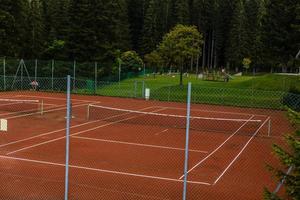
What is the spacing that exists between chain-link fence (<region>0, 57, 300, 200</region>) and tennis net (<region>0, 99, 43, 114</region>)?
0.21 feet

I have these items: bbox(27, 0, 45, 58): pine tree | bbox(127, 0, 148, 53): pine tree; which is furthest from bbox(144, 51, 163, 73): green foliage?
bbox(27, 0, 45, 58): pine tree

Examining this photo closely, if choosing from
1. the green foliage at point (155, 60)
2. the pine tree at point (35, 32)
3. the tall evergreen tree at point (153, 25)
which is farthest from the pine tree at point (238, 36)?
the pine tree at point (35, 32)

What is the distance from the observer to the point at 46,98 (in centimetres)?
3478

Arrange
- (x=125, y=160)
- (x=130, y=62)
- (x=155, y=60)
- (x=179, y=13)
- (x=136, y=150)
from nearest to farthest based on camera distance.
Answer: (x=125, y=160) → (x=136, y=150) → (x=130, y=62) → (x=155, y=60) → (x=179, y=13)

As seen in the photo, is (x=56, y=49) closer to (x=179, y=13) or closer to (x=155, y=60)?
(x=155, y=60)

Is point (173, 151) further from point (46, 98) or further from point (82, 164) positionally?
point (46, 98)

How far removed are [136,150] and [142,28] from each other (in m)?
67.9

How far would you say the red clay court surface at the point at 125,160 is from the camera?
12047 millimetres

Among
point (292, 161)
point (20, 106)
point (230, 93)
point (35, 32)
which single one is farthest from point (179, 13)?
point (292, 161)

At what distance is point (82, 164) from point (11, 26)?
40.7 meters

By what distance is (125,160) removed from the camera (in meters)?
15.5

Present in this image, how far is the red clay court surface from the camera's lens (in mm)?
12047

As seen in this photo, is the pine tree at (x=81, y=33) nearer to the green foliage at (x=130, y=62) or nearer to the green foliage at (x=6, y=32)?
the green foliage at (x=130, y=62)

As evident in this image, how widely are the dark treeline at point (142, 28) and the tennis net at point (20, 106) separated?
20.8 meters
